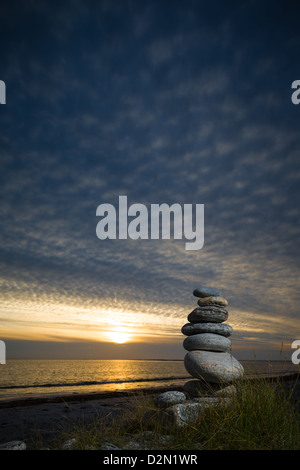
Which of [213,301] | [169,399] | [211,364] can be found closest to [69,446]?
[169,399]

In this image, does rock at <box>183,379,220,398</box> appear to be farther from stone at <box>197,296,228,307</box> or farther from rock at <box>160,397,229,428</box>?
rock at <box>160,397,229,428</box>

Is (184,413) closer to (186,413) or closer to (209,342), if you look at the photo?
(186,413)

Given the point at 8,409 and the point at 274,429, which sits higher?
the point at 274,429

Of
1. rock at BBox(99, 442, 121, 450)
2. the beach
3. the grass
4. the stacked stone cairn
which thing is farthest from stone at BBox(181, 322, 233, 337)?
rock at BBox(99, 442, 121, 450)

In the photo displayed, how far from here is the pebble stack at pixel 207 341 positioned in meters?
9.43

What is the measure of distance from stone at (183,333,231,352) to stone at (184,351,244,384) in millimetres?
174

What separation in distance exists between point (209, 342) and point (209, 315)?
0.95 metres

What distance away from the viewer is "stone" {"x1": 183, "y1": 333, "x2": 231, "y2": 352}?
10.0m

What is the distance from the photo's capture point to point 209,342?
10.1 meters

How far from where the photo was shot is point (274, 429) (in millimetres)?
4789
